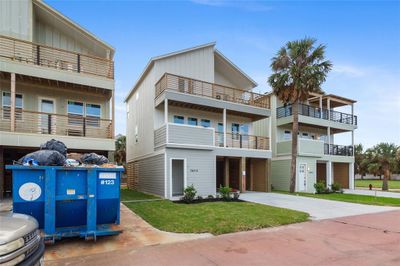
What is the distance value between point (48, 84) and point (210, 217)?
10.9 metres

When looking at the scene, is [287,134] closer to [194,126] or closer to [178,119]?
[178,119]

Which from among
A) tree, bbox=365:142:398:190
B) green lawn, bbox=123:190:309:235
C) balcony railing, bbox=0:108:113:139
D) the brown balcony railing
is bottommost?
green lawn, bbox=123:190:309:235

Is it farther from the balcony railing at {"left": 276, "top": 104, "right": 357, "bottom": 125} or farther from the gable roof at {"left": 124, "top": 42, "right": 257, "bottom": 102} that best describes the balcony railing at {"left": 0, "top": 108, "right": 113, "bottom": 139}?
the balcony railing at {"left": 276, "top": 104, "right": 357, "bottom": 125}

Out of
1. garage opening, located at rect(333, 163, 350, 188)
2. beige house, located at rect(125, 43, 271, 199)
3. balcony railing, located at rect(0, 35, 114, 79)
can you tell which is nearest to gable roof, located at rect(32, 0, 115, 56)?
balcony railing, located at rect(0, 35, 114, 79)

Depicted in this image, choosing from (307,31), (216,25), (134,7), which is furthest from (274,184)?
(134,7)

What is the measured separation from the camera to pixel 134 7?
14.0m

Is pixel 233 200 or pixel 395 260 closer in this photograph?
pixel 395 260

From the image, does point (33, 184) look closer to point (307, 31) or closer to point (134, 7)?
point (134, 7)

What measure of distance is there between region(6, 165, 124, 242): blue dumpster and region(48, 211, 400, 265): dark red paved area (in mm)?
1004

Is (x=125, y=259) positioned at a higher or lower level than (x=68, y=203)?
lower

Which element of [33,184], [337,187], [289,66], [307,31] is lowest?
[337,187]

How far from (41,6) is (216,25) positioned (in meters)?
9.46

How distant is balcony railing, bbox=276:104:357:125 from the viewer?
25.1 m

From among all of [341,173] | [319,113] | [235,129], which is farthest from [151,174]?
[341,173]
